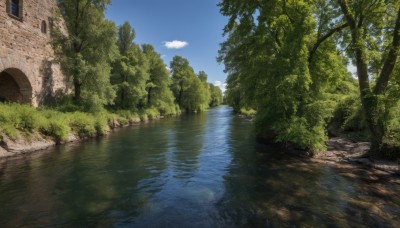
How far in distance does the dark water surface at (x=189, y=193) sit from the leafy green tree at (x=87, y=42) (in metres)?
10.9

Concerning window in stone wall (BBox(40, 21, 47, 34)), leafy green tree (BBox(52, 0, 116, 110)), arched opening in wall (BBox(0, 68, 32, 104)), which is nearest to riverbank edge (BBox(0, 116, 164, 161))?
arched opening in wall (BBox(0, 68, 32, 104))

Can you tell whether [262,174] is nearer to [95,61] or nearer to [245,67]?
[245,67]

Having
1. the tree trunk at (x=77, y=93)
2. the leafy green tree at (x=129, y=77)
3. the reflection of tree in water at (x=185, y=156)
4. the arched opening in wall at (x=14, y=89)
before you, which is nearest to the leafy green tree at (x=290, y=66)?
the reflection of tree in water at (x=185, y=156)

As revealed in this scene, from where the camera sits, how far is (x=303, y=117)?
1402cm

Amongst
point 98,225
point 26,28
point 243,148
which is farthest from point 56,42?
point 98,225

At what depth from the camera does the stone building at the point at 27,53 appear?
1727 centimetres

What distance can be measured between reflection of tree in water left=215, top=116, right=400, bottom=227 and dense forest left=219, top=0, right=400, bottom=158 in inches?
121

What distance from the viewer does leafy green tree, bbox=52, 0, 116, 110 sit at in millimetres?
22656

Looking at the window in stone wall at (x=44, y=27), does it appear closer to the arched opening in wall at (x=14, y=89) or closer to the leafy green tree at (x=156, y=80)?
the arched opening in wall at (x=14, y=89)

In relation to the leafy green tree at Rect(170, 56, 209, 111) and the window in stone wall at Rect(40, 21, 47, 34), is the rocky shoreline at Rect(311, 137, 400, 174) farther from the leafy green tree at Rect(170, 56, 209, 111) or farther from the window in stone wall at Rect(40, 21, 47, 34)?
the leafy green tree at Rect(170, 56, 209, 111)

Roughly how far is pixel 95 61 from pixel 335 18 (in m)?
20.3

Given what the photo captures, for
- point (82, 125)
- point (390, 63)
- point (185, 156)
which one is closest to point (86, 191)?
point (185, 156)

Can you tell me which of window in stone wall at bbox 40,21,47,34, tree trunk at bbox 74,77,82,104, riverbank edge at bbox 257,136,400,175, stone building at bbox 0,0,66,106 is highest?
window in stone wall at bbox 40,21,47,34

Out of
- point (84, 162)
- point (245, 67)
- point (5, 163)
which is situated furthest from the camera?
point (245, 67)
